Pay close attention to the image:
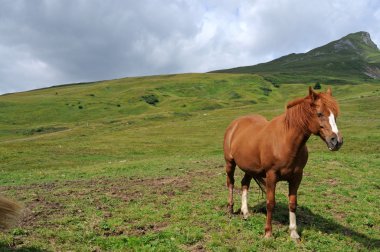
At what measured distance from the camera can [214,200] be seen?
13828 millimetres

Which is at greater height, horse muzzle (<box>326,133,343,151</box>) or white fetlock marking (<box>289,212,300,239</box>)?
horse muzzle (<box>326,133,343,151</box>)

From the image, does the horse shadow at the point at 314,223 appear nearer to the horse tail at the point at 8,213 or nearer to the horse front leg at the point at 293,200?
the horse front leg at the point at 293,200

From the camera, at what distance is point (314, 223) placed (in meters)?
11.4

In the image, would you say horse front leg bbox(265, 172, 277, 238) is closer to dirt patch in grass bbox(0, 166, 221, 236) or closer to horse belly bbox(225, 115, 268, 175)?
horse belly bbox(225, 115, 268, 175)

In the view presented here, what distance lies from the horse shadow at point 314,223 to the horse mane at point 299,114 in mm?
2976

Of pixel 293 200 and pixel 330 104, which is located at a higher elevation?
pixel 330 104

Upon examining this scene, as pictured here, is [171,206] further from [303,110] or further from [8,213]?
[8,213]

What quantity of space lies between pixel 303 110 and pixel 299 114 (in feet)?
0.51

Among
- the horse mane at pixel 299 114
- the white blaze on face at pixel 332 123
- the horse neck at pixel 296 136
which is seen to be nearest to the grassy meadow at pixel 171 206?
the horse neck at pixel 296 136

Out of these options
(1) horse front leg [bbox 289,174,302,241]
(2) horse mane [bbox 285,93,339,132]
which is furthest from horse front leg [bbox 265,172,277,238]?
(2) horse mane [bbox 285,93,339,132]

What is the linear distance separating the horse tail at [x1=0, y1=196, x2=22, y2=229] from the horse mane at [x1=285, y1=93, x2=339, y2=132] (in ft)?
21.4

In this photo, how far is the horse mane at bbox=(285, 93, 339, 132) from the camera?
8898 millimetres

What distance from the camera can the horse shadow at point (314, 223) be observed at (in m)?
10.2

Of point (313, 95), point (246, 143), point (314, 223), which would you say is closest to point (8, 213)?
point (313, 95)
